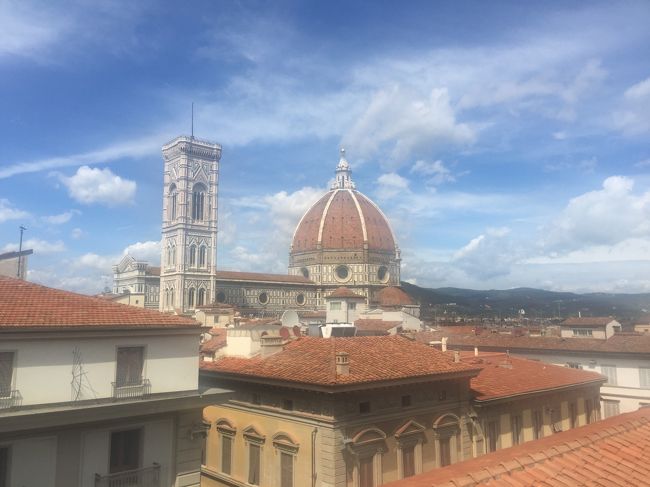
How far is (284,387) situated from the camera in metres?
16.3

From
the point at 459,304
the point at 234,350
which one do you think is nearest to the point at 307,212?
the point at 459,304

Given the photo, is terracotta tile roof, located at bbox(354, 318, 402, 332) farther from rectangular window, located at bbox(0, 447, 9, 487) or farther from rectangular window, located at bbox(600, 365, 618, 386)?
rectangular window, located at bbox(0, 447, 9, 487)

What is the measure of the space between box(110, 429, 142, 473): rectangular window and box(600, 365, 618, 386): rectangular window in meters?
25.7

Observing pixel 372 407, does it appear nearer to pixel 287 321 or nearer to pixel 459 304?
pixel 287 321

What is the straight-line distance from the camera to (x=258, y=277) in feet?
413

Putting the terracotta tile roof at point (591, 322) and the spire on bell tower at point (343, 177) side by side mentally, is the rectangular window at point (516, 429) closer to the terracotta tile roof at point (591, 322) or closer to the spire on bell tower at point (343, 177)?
the terracotta tile roof at point (591, 322)

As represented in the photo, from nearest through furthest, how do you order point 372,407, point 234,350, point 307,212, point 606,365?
point 372,407, point 234,350, point 606,365, point 307,212

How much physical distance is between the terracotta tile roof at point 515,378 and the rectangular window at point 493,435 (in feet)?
3.35

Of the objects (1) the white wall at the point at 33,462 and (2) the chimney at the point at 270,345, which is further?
(2) the chimney at the point at 270,345

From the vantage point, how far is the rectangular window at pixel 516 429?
20.4m

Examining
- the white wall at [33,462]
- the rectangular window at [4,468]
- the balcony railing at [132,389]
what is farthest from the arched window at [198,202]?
the rectangular window at [4,468]

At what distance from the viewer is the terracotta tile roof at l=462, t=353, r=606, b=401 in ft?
65.6

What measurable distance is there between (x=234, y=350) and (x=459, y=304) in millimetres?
141081

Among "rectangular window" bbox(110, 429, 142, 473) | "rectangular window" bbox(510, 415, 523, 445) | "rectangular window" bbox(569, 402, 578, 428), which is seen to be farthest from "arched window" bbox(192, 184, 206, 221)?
"rectangular window" bbox(110, 429, 142, 473)
